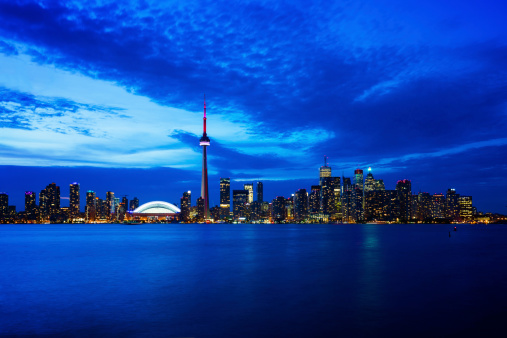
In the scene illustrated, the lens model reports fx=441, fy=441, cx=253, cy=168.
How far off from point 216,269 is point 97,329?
85.9 feet

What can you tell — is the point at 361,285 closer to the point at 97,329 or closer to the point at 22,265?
the point at 97,329

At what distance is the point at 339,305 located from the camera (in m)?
27.4

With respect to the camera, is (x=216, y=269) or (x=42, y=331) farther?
(x=216, y=269)

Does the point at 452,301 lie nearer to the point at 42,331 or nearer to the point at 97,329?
the point at 97,329

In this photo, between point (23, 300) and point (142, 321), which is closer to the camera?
point (142, 321)

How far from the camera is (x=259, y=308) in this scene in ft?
86.9

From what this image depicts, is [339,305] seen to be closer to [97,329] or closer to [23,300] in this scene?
[97,329]

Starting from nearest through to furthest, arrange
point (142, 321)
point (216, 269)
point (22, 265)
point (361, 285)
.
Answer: point (142, 321), point (361, 285), point (216, 269), point (22, 265)

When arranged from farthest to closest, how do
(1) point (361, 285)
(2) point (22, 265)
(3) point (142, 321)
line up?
(2) point (22, 265), (1) point (361, 285), (3) point (142, 321)

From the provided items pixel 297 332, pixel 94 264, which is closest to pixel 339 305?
pixel 297 332

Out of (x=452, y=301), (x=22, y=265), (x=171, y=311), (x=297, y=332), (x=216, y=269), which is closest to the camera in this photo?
(x=297, y=332)

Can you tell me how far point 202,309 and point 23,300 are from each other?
12.7 m

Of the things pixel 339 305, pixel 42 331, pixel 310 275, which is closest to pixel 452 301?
pixel 339 305

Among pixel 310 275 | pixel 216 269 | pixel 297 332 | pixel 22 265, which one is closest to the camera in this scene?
pixel 297 332
